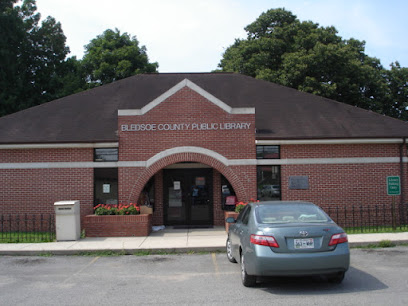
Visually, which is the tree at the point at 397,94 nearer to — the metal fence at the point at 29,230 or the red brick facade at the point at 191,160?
the red brick facade at the point at 191,160

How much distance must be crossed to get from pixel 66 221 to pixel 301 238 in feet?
26.3

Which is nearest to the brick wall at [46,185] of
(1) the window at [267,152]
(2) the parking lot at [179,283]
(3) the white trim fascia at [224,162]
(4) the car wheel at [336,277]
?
(3) the white trim fascia at [224,162]

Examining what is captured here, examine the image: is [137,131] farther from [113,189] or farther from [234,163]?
[234,163]

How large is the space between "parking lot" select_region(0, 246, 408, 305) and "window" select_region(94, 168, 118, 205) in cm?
458

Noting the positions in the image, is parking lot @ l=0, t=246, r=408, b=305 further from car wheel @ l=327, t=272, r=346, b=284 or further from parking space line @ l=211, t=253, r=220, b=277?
car wheel @ l=327, t=272, r=346, b=284

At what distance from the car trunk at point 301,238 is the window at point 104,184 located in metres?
8.94

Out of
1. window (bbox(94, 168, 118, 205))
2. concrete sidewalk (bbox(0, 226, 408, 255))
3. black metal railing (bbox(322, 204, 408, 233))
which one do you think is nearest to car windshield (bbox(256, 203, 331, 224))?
concrete sidewalk (bbox(0, 226, 408, 255))

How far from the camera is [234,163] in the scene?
14.6 m

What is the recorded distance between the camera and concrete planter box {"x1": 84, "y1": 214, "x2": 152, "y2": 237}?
1326 centimetres

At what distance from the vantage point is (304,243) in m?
6.99

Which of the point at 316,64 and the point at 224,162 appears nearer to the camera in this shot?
the point at 224,162

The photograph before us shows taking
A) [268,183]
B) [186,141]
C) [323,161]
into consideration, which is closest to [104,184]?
[186,141]

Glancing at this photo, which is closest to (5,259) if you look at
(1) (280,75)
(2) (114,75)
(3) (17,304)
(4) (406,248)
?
(3) (17,304)

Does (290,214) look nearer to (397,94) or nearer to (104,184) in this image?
(104,184)
